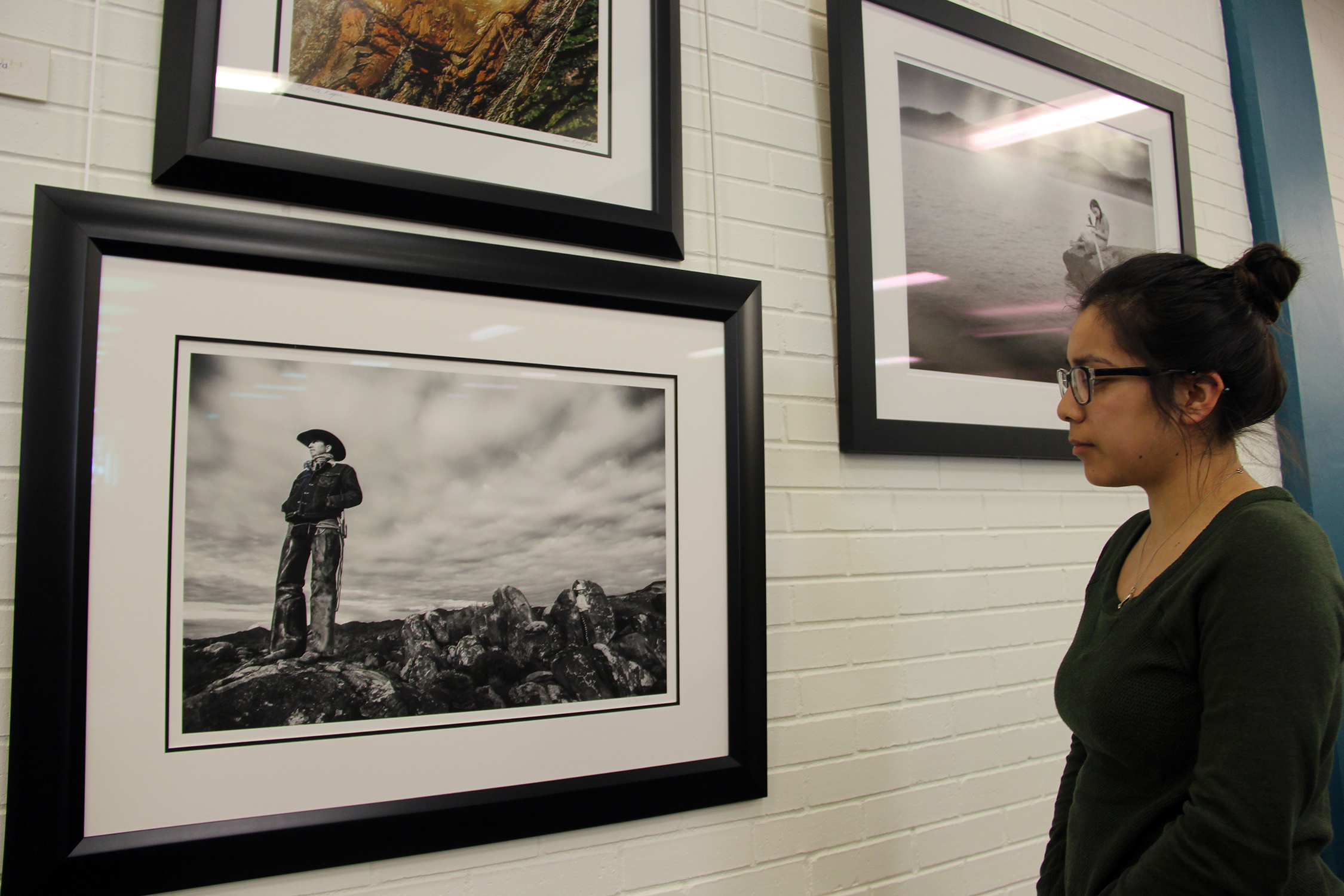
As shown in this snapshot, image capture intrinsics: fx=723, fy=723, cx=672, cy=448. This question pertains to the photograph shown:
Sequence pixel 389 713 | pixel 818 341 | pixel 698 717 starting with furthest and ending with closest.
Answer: pixel 818 341, pixel 698 717, pixel 389 713

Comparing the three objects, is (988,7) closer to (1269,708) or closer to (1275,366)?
(1275,366)

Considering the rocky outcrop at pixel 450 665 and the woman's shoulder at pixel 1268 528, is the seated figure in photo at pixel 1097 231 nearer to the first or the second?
the woman's shoulder at pixel 1268 528

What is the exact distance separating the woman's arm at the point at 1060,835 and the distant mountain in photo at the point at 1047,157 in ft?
3.51

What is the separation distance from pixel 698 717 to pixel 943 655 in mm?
514

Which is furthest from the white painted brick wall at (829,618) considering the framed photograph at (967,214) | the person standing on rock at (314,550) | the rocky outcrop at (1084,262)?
the rocky outcrop at (1084,262)

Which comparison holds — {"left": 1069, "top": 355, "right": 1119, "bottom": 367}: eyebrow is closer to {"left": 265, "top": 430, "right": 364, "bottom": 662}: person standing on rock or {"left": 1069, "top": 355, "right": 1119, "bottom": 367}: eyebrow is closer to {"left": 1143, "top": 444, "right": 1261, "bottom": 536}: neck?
{"left": 1143, "top": 444, "right": 1261, "bottom": 536}: neck

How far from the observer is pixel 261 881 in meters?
0.84

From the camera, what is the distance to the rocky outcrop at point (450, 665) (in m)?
0.83

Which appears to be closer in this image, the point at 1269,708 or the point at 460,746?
the point at 1269,708

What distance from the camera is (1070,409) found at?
0.89 m

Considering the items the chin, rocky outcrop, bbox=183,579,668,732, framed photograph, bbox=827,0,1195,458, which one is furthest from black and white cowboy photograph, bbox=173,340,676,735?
the chin

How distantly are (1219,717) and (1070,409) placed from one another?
0.37 m

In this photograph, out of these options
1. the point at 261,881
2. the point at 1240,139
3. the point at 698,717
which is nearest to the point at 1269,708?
the point at 698,717

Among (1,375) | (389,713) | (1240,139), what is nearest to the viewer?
(1,375)
